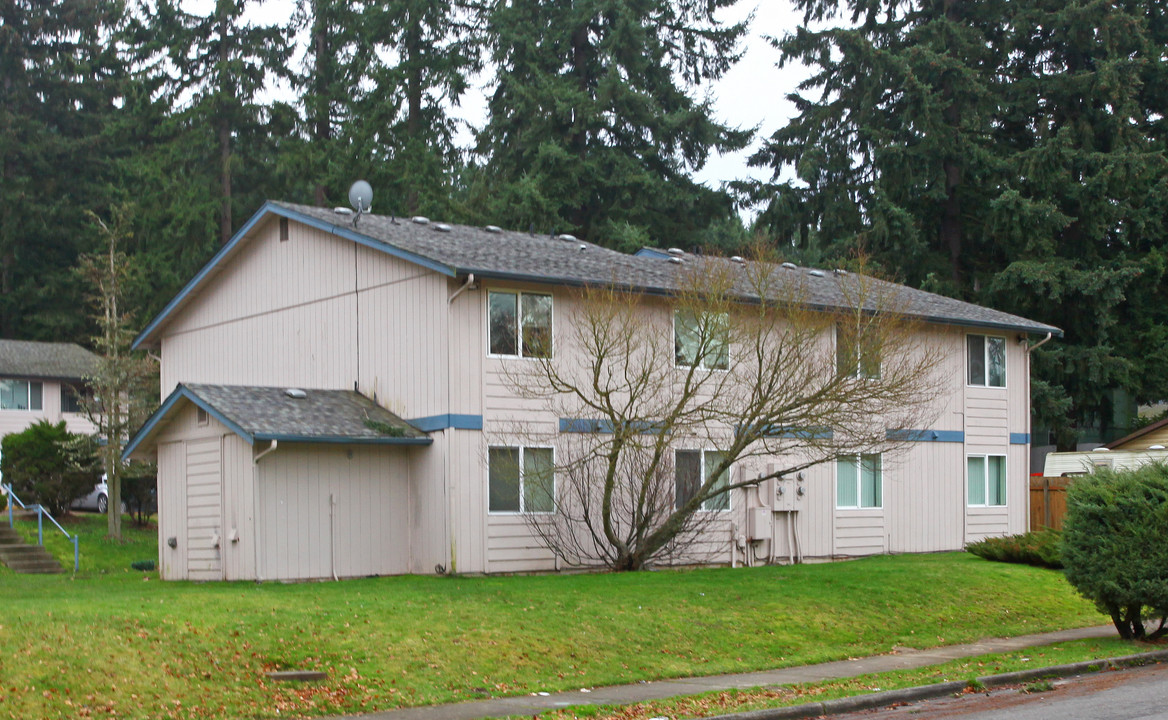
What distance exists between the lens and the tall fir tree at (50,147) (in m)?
56.2

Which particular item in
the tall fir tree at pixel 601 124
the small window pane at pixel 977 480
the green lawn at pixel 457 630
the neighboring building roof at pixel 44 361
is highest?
the tall fir tree at pixel 601 124

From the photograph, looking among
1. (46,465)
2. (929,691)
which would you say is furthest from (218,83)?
(929,691)

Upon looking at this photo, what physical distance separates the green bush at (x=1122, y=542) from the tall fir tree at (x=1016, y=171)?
2464 cm

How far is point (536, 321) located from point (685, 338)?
287cm

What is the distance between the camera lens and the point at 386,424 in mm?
22109

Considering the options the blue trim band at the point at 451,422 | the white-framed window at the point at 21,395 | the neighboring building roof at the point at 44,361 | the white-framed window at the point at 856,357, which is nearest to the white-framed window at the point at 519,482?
the blue trim band at the point at 451,422

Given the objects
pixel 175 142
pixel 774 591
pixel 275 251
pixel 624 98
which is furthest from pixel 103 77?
pixel 774 591

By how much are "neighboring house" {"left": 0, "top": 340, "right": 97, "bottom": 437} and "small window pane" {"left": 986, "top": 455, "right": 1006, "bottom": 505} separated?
99.6 ft

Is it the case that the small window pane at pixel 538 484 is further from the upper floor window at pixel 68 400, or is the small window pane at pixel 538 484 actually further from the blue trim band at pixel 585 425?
the upper floor window at pixel 68 400

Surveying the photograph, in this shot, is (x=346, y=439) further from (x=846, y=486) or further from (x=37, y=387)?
(x=37, y=387)

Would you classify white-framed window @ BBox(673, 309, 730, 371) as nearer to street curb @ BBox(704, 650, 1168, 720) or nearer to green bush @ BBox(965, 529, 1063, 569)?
green bush @ BBox(965, 529, 1063, 569)

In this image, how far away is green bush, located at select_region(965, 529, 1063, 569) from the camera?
23.2 metres

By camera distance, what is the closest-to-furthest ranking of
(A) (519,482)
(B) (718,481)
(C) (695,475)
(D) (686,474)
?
1. (A) (519,482)
2. (D) (686,474)
3. (C) (695,475)
4. (B) (718,481)

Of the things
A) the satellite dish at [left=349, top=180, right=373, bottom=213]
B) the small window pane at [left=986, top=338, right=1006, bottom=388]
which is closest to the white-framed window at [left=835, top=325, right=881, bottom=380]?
the small window pane at [left=986, top=338, right=1006, bottom=388]
